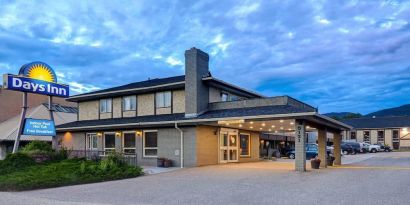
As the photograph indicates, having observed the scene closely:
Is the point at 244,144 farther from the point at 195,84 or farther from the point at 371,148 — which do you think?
the point at 371,148

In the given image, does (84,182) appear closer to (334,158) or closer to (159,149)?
(159,149)

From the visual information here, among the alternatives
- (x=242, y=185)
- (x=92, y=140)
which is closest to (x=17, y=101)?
(x=92, y=140)

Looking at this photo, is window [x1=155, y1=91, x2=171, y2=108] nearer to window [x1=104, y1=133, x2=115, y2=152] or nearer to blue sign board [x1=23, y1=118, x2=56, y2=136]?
window [x1=104, y1=133, x2=115, y2=152]

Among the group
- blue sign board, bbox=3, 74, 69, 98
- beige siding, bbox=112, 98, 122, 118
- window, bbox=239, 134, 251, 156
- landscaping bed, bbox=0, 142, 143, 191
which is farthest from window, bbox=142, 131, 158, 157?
window, bbox=239, 134, 251, 156

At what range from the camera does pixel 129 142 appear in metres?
28.7

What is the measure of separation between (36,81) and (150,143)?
843 centimetres

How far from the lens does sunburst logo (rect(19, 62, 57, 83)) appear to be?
74.9ft

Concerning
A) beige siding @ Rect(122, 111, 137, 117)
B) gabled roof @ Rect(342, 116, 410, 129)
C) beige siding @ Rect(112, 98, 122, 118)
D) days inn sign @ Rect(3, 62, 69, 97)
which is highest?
days inn sign @ Rect(3, 62, 69, 97)

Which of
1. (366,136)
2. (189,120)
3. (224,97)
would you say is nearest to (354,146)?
(366,136)

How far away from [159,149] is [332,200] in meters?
16.1

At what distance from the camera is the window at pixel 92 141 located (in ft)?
103

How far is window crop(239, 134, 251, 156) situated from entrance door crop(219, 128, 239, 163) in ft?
3.07

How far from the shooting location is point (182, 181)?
56.3 feet

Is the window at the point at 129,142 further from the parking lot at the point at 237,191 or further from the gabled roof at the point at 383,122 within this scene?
the gabled roof at the point at 383,122
